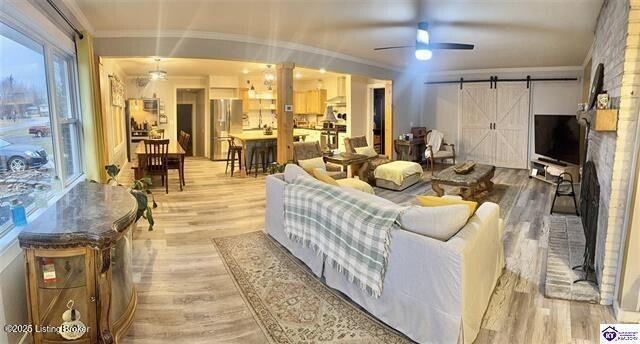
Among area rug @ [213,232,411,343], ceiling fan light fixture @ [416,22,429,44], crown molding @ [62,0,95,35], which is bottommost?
area rug @ [213,232,411,343]

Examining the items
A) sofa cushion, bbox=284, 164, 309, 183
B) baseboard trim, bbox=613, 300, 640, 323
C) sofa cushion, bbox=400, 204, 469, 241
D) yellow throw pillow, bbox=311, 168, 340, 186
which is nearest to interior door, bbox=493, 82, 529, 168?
yellow throw pillow, bbox=311, 168, 340, 186

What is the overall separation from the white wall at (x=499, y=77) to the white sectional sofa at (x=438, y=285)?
7.66 metres

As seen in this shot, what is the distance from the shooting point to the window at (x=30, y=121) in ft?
8.67

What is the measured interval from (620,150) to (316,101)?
915cm

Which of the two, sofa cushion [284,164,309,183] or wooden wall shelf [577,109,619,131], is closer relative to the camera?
wooden wall shelf [577,109,619,131]

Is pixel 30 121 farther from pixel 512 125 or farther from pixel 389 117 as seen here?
pixel 512 125

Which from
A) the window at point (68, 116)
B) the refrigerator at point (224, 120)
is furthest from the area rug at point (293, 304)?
the refrigerator at point (224, 120)

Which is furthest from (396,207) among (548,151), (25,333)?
(548,151)

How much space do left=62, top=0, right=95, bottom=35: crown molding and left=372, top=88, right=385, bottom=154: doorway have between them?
7447mm

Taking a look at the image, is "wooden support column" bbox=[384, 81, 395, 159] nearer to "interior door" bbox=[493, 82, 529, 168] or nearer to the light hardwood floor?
"interior door" bbox=[493, 82, 529, 168]

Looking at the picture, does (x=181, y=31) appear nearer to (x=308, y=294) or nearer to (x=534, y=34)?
(x=308, y=294)

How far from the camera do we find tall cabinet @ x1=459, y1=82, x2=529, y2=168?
9.55 meters

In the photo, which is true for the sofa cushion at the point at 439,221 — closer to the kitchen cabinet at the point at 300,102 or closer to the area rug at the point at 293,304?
the area rug at the point at 293,304

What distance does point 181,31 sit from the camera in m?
5.50
